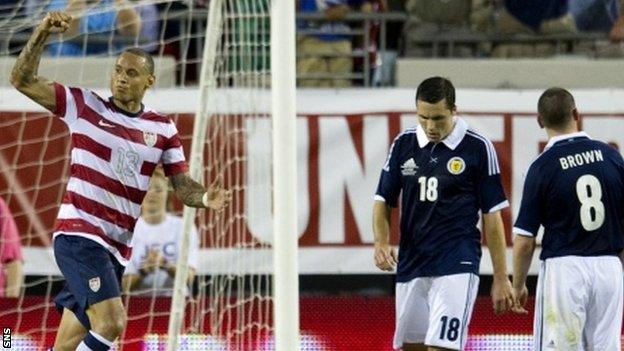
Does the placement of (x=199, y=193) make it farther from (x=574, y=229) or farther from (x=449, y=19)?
(x=449, y=19)

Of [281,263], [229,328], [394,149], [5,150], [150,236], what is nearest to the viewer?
[281,263]

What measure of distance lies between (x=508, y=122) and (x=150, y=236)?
2.95 metres

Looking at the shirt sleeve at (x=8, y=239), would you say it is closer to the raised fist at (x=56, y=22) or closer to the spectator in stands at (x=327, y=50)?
the spectator in stands at (x=327, y=50)

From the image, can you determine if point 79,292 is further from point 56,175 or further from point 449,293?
point 56,175

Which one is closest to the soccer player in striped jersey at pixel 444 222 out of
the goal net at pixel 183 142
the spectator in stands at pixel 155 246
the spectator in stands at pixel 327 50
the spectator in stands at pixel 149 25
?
the goal net at pixel 183 142

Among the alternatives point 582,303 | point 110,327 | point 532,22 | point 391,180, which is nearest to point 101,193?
point 110,327

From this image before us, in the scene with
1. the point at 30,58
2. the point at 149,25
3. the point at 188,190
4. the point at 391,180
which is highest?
the point at 149,25

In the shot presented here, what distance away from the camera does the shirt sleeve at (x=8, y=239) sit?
10906 mm

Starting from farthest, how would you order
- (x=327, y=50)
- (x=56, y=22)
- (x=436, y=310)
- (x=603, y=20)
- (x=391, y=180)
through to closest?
1. (x=603, y=20)
2. (x=327, y=50)
3. (x=391, y=180)
4. (x=436, y=310)
5. (x=56, y=22)

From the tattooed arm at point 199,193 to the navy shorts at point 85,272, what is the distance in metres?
0.47

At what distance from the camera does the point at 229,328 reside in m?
9.97

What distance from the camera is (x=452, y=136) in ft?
25.8

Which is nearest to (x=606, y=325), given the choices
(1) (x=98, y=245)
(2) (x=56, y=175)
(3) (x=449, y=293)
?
(3) (x=449, y=293)

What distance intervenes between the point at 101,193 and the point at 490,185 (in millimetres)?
1916
